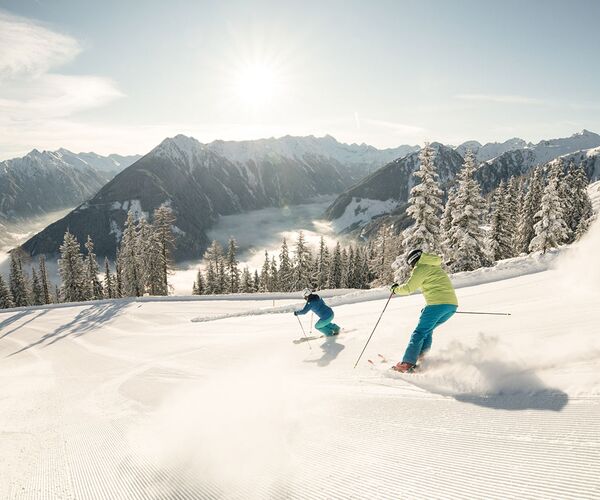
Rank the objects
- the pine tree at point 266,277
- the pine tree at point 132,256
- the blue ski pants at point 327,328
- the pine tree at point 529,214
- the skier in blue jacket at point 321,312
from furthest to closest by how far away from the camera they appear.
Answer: the pine tree at point 266,277
the pine tree at point 529,214
the pine tree at point 132,256
the blue ski pants at point 327,328
the skier in blue jacket at point 321,312

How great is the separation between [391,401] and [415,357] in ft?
4.89

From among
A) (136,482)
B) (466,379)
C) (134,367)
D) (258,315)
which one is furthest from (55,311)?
(466,379)

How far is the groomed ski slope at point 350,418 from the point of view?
3170mm

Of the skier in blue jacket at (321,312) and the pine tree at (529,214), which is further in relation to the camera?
the pine tree at (529,214)

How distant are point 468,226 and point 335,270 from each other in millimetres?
41301

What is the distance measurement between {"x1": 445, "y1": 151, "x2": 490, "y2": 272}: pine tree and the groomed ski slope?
82.9 feet

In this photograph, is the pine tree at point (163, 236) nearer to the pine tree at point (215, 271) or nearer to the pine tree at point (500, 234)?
the pine tree at point (215, 271)

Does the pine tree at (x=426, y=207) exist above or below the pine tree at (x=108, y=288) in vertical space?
above

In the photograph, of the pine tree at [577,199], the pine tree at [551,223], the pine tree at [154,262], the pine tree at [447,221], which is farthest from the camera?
the pine tree at [577,199]

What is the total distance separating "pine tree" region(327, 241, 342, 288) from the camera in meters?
73.8

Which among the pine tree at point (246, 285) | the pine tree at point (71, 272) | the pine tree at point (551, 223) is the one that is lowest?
the pine tree at point (246, 285)

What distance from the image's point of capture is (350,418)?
182 inches

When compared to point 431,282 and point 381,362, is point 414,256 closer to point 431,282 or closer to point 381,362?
point 431,282

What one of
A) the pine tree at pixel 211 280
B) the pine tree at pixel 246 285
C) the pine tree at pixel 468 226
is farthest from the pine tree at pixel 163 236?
the pine tree at pixel 468 226
